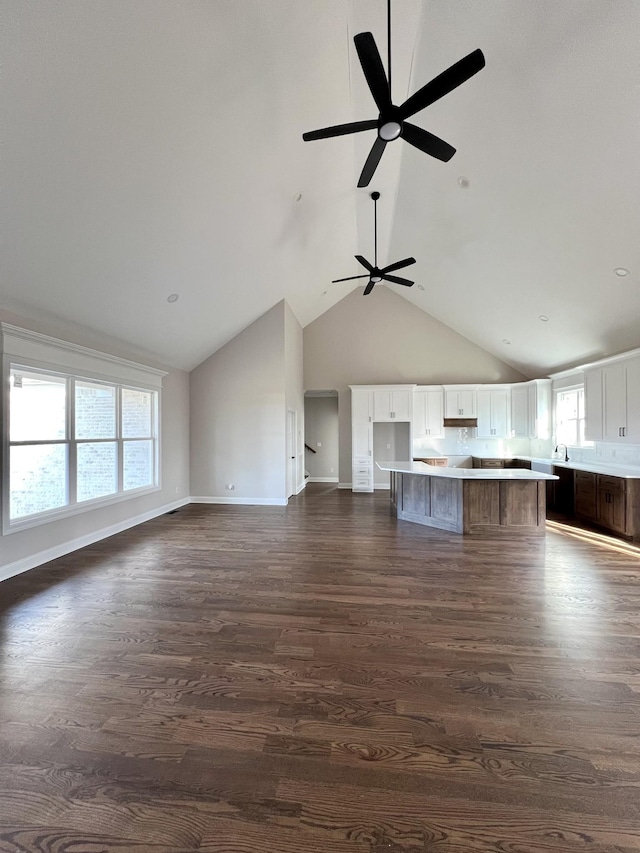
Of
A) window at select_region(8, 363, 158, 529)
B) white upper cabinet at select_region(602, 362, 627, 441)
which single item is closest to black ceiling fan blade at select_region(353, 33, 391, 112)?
window at select_region(8, 363, 158, 529)

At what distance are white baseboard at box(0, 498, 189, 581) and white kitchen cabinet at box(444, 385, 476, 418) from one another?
6.45 m

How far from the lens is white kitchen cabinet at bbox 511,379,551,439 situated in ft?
24.2

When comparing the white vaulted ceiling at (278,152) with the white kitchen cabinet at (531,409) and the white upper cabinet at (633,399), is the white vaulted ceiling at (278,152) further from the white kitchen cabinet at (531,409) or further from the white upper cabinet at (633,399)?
the white kitchen cabinet at (531,409)

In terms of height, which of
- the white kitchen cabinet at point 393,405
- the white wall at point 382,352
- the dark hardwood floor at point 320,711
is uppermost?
the white wall at point 382,352

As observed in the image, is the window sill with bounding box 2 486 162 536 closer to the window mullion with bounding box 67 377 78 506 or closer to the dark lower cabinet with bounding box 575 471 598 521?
the window mullion with bounding box 67 377 78 506

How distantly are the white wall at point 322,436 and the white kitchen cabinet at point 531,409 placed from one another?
446 cm

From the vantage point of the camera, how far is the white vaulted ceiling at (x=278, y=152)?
231 centimetres

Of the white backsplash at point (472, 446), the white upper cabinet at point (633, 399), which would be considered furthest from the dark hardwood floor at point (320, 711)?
the white backsplash at point (472, 446)

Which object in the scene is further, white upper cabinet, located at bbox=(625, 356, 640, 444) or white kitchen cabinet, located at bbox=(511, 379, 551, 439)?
white kitchen cabinet, located at bbox=(511, 379, 551, 439)

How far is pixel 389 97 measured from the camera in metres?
2.30

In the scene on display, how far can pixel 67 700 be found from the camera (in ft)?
5.98

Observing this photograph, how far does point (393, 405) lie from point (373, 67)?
21.7 ft

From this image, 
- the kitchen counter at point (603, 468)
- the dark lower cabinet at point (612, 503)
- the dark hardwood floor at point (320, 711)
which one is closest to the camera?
the dark hardwood floor at point (320, 711)

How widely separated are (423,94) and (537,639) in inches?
141
